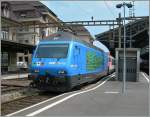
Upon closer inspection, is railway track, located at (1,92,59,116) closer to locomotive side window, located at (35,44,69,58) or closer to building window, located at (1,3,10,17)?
locomotive side window, located at (35,44,69,58)

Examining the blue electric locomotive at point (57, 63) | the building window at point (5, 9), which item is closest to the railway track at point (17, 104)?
the blue electric locomotive at point (57, 63)

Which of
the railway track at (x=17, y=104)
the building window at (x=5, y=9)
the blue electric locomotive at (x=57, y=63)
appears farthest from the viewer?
the building window at (x=5, y=9)

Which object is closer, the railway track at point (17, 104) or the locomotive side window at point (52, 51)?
the railway track at point (17, 104)

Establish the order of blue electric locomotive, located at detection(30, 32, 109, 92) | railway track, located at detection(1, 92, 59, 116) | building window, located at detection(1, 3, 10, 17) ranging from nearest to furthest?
railway track, located at detection(1, 92, 59, 116) → blue electric locomotive, located at detection(30, 32, 109, 92) → building window, located at detection(1, 3, 10, 17)

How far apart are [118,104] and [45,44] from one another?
7282 millimetres

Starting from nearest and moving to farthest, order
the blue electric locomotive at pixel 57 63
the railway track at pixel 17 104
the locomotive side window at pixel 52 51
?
the railway track at pixel 17 104, the blue electric locomotive at pixel 57 63, the locomotive side window at pixel 52 51

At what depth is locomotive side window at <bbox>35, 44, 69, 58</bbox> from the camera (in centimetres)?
1889

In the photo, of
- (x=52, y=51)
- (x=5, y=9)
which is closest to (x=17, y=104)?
(x=52, y=51)

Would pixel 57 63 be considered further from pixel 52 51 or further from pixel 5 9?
pixel 5 9

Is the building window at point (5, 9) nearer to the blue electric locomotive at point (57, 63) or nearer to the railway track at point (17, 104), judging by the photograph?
the blue electric locomotive at point (57, 63)

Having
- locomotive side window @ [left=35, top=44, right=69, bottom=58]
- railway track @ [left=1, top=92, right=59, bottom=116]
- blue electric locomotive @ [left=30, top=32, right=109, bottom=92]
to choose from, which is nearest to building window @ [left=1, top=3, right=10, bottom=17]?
blue electric locomotive @ [left=30, top=32, right=109, bottom=92]

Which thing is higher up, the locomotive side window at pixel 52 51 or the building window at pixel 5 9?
the building window at pixel 5 9

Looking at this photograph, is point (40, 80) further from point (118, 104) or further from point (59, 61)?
point (118, 104)

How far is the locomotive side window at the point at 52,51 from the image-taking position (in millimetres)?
18891
